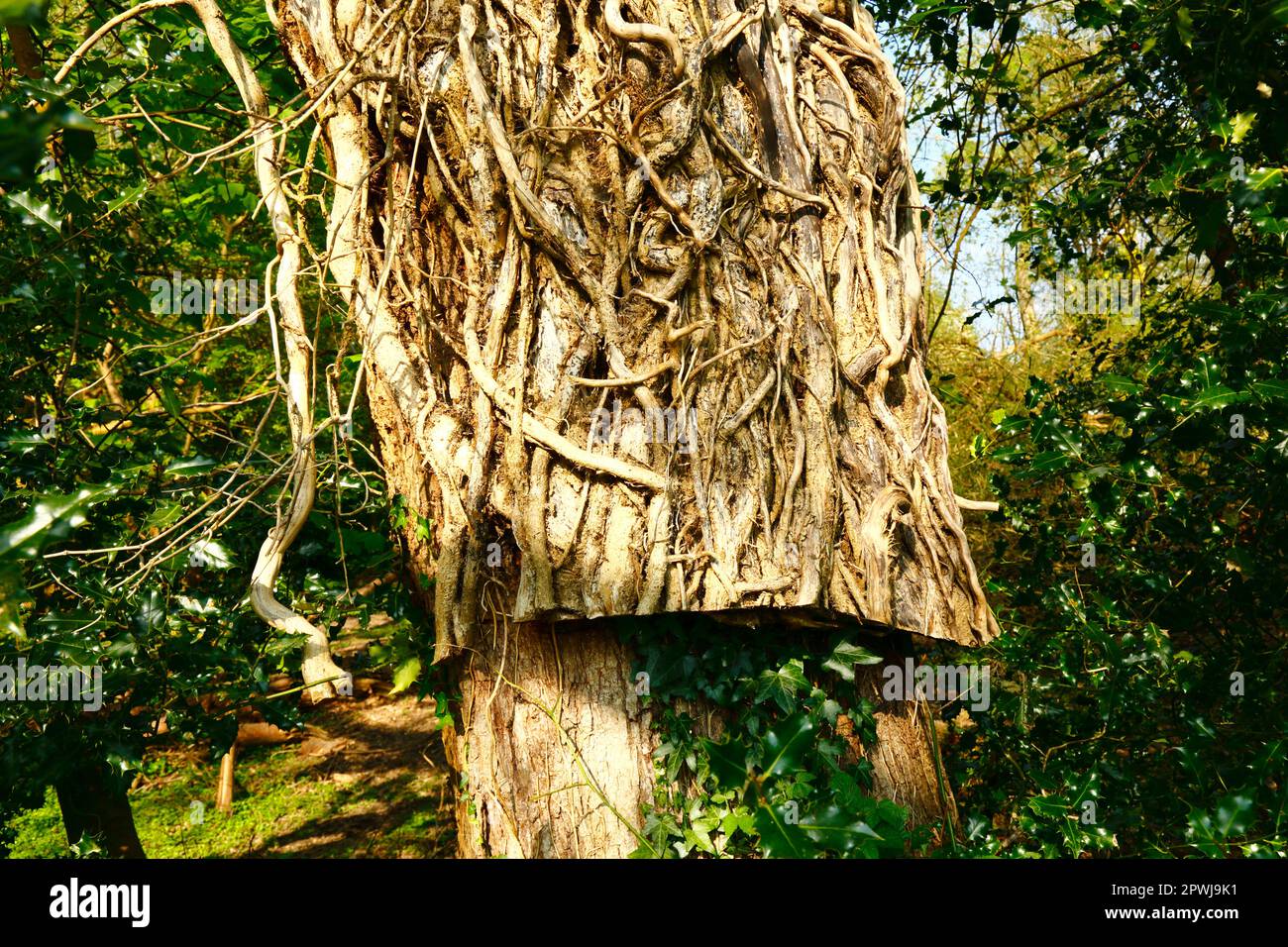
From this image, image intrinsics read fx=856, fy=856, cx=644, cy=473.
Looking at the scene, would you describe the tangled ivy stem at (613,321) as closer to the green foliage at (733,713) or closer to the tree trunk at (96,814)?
the green foliage at (733,713)

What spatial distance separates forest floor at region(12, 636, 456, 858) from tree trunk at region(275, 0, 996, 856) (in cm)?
311

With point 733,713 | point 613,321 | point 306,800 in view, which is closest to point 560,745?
point 733,713

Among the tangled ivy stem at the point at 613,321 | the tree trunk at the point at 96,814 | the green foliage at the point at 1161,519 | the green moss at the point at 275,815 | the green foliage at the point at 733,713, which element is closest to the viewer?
the green foliage at the point at 733,713

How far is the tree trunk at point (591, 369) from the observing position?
2.15 meters

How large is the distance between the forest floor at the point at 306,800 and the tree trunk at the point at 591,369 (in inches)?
122

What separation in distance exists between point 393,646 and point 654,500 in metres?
0.97

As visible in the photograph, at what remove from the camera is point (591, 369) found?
2.21 m

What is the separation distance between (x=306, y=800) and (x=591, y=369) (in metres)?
5.51

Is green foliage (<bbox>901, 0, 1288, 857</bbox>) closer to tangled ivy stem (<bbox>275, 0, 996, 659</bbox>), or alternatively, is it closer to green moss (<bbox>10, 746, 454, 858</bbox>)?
tangled ivy stem (<bbox>275, 0, 996, 659</bbox>)

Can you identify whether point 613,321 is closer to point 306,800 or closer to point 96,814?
point 96,814

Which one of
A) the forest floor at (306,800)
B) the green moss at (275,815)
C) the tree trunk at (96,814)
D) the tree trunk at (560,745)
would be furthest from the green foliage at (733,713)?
the green moss at (275,815)

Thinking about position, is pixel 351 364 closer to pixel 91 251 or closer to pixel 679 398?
pixel 91 251

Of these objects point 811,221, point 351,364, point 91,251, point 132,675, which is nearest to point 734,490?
point 811,221
